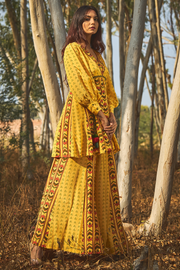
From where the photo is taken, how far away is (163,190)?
2.03m

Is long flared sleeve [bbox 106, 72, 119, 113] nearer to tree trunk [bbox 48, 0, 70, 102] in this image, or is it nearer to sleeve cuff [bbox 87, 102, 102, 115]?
sleeve cuff [bbox 87, 102, 102, 115]

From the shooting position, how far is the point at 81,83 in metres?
1.67

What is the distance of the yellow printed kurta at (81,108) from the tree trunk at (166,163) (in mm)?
482

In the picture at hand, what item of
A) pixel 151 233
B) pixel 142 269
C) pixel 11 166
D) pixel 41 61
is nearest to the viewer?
pixel 142 269

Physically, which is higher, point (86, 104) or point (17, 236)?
point (86, 104)

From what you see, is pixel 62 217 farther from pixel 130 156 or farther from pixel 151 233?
pixel 130 156

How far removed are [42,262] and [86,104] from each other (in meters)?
1.07

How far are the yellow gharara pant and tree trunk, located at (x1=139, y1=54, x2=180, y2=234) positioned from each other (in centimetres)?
41

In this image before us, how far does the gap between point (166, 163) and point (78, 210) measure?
791 millimetres

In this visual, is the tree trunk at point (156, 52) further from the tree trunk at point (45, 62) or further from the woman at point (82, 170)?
the woman at point (82, 170)

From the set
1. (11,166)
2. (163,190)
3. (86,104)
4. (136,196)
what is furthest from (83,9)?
(11,166)

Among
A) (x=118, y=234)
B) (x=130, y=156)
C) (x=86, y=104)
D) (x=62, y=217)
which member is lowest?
(x=118, y=234)

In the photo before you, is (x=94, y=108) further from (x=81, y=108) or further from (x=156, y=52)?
(x=156, y=52)

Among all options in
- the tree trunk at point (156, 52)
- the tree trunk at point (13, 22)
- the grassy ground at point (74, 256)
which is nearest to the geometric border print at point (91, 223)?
the grassy ground at point (74, 256)
